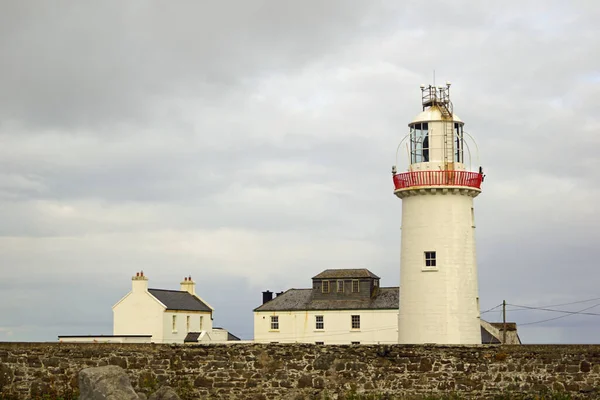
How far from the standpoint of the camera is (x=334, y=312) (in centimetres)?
6419

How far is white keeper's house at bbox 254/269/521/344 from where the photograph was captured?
63.1 metres

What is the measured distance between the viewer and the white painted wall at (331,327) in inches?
2473

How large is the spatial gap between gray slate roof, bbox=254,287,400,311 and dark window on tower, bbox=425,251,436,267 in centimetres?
3327

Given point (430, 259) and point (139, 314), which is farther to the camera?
point (139, 314)

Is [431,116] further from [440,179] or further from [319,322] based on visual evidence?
[319,322]

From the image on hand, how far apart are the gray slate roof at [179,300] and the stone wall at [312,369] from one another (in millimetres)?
40795

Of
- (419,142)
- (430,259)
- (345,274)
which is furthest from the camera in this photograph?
(345,274)

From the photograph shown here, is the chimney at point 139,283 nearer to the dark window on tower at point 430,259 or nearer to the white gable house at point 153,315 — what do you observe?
the white gable house at point 153,315

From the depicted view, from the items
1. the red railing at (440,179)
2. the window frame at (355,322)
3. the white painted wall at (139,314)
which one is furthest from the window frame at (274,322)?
the red railing at (440,179)

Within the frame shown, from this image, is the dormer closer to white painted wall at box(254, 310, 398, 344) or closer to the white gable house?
white painted wall at box(254, 310, 398, 344)

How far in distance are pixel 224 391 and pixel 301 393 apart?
72.3 inches

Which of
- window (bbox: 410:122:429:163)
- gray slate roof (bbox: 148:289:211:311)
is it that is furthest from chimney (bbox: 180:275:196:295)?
window (bbox: 410:122:429:163)

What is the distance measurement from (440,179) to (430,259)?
2.56 m

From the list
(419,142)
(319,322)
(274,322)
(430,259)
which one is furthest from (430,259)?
(274,322)
